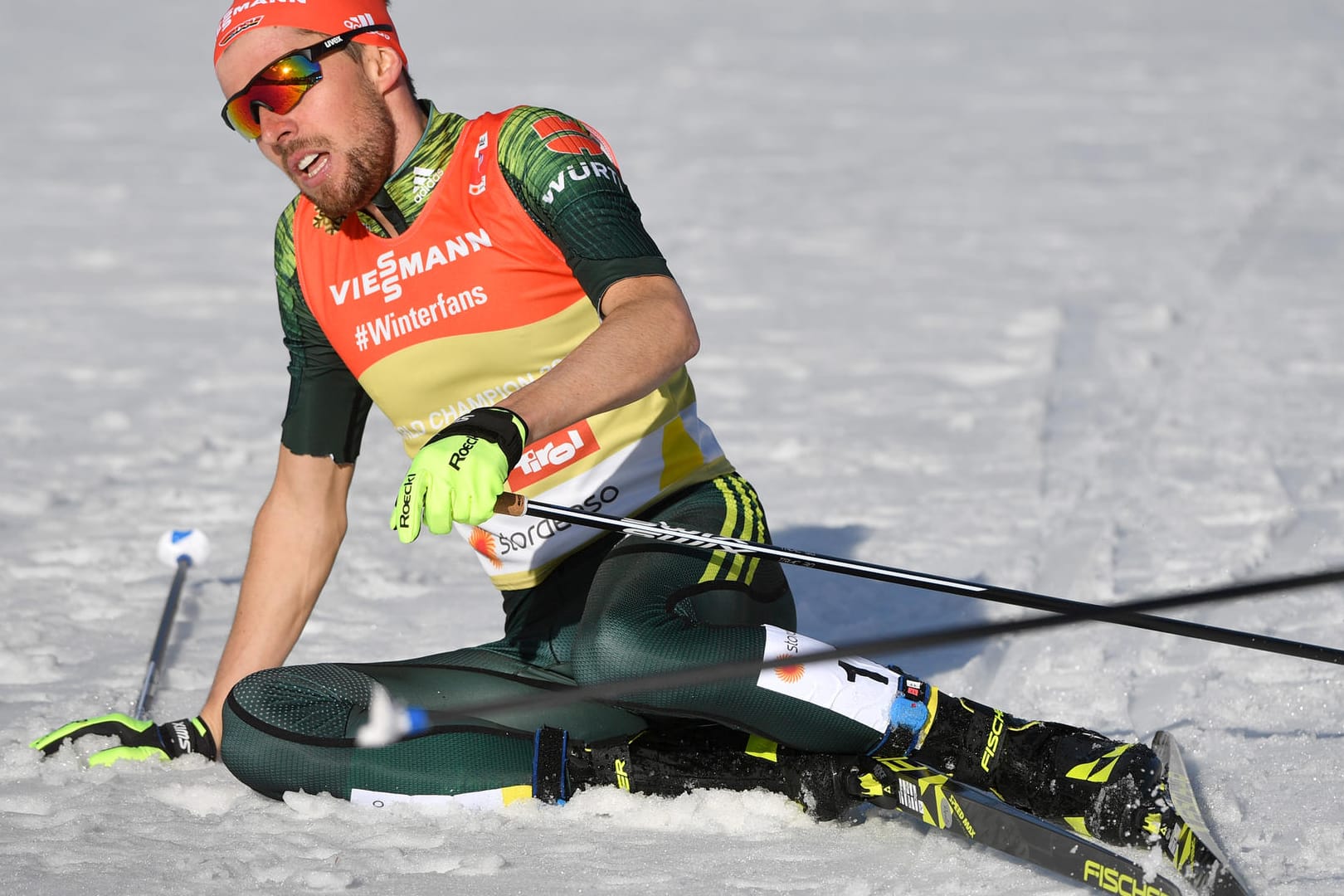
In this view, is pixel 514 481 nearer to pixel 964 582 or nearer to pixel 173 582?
pixel 964 582

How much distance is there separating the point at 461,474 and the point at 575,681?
649 mm

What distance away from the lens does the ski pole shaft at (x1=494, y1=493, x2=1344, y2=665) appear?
225 centimetres

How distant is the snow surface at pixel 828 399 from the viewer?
9.21 ft

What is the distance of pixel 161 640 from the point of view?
3768 millimetres

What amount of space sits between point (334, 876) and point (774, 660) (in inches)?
31.8

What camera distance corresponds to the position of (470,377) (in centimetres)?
308

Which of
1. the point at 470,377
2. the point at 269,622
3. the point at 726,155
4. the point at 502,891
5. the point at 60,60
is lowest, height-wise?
the point at 502,891

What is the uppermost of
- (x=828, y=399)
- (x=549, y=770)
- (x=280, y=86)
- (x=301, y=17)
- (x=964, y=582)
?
(x=301, y=17)

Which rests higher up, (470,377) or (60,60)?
(60,60)

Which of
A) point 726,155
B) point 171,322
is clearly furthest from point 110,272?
point 726,155

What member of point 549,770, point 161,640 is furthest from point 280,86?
point 161,640

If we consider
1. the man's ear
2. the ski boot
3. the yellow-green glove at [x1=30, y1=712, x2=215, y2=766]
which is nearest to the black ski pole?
the yellow-green glove at [x1=30, y1=712, x2=215, y2=766]

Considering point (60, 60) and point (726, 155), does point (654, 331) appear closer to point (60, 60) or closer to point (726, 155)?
point (726, 155)

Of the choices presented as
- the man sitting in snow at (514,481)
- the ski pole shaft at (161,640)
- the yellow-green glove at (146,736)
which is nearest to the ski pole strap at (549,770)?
the man sitting in snow at (514,481)
